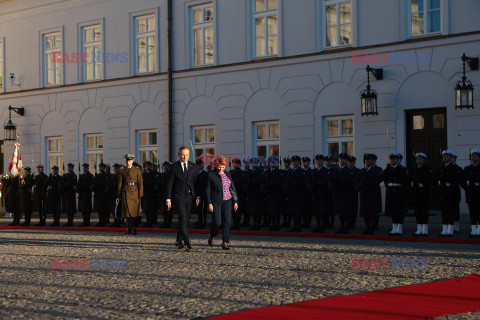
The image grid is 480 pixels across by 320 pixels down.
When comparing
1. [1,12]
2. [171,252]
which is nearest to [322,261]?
[171,252]

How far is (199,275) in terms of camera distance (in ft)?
31.4

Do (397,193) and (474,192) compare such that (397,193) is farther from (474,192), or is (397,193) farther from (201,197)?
(201,197)

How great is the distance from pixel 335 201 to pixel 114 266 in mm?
6617

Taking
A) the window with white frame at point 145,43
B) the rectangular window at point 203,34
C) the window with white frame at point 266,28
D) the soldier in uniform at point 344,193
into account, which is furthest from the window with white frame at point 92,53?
the soldier in uniform at point 344,193

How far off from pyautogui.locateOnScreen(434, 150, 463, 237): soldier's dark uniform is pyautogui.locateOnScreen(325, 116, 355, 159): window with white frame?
274 inches

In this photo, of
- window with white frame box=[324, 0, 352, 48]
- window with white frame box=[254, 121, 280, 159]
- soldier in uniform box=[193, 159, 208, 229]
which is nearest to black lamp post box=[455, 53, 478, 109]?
window with white frame box=[324, 0, 352, 48]

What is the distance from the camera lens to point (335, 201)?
15961 millimetres

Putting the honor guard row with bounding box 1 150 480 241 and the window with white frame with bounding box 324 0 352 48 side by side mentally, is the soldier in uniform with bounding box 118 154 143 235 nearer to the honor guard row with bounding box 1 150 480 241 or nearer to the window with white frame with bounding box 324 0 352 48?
the honor guard row with bounding box 1 150 480 241

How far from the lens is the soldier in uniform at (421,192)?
48.6 ft

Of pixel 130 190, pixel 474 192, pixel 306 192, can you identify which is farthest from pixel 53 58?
pixel 474 192

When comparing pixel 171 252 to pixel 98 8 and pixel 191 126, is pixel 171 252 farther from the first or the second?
pixel 98 8

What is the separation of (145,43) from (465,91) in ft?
42.0

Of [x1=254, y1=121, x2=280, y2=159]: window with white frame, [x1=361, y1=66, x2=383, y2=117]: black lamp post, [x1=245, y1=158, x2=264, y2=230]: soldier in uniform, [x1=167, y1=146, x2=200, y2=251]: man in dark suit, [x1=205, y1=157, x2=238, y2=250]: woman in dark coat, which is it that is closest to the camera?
[x1=167, y1=146, x2=200, y2=251]: man in dark suit

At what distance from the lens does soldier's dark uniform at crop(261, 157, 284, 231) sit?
1712 centimetres
